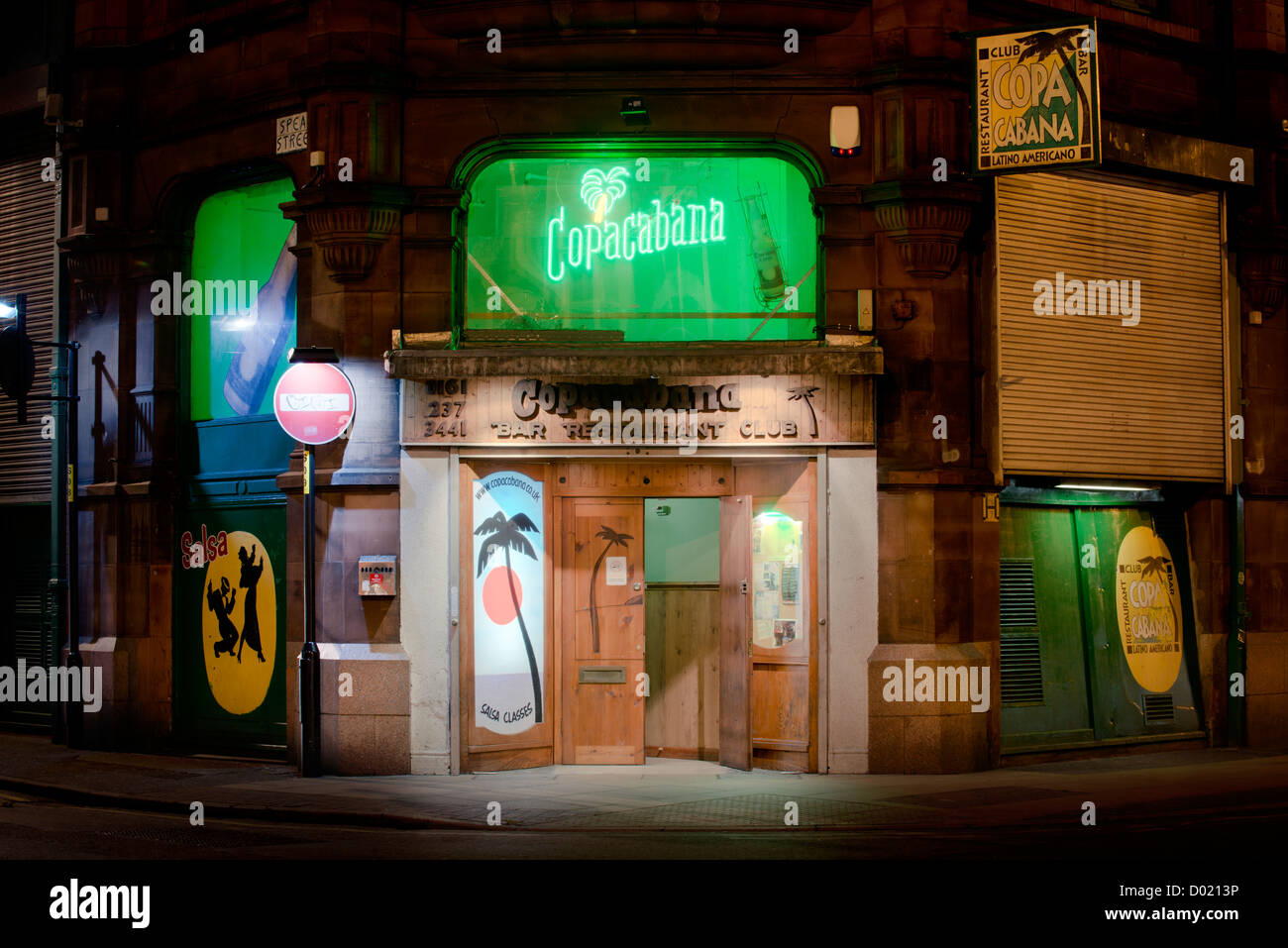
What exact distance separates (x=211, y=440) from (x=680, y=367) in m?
6.55

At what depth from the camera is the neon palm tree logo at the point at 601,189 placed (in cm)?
1490

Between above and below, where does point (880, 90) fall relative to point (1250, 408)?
above

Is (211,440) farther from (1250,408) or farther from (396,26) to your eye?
(1250,408)

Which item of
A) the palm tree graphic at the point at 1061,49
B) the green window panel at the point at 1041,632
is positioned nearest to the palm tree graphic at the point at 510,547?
the green window panel at the point at 1041,632

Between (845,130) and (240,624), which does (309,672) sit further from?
(845,130)

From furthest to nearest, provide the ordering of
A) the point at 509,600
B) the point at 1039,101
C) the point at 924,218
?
the point at 509,600, the point at 924,218, the point at 1039,101

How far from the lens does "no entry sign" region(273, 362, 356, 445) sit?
46.1 ft

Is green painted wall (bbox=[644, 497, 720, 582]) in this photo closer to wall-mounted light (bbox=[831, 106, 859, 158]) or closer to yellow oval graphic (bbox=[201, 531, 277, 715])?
wall-mounted light (bbox=[831, 106, 859, 158])

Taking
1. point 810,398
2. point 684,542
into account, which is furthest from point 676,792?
point 810,398

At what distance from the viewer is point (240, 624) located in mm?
15930

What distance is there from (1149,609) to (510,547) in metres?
8.28

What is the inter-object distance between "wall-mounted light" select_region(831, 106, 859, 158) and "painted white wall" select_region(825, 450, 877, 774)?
3.45 metres
